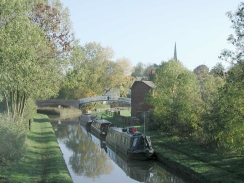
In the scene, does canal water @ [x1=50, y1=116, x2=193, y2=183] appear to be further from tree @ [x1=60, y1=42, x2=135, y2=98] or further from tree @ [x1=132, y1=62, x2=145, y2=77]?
tree @ [x1=132, y1=62, x2=145, y2=77]

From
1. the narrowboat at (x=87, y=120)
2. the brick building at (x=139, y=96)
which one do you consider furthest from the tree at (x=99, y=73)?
the brick building at (x=139, y=96)

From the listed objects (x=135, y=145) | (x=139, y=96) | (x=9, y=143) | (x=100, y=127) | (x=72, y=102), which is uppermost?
(x=139, y=96)

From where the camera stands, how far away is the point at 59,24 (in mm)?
19969

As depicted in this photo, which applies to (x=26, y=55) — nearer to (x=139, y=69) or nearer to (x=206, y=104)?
(x=206, y=104)

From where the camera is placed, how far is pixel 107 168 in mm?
19656

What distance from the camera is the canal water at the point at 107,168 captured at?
17062 mm

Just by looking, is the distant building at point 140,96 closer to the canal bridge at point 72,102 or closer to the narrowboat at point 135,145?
the narrowboat at point 135,145

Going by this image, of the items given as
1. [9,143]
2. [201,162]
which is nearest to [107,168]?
[201,162]

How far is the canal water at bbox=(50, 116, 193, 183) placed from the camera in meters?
17.1

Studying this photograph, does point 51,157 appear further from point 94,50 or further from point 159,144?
point 94,50

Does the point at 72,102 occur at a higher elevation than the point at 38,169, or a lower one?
higher

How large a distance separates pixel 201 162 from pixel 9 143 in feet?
29.5

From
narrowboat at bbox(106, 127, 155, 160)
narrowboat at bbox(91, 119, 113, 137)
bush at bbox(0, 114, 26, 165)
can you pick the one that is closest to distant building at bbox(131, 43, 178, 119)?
narrowboat at bbox(91, 119, 113, 137)

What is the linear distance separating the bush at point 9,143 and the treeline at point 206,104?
9.05 m
